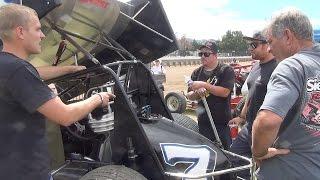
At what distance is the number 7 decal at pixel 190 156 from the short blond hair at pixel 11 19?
159 centimetres

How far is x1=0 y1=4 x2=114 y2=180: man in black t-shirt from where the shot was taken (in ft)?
7.93

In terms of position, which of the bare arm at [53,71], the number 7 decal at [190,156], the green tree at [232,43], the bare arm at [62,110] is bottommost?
the green tree at [232,43]

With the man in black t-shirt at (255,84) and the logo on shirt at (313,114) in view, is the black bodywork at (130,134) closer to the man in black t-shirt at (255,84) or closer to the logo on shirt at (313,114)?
the man in black t-shirt at (255,84)

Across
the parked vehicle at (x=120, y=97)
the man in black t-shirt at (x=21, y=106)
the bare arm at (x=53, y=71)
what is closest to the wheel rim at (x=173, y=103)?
the parked vehicle at (x=120, y=97)

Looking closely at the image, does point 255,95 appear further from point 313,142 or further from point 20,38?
point 20,38

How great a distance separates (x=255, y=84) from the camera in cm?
447

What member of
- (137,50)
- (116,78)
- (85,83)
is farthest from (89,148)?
(137,50)

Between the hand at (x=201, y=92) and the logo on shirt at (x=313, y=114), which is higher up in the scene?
the logo on shirt at (x=313, y=114)

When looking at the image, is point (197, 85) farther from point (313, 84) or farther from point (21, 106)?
point (21, 106)

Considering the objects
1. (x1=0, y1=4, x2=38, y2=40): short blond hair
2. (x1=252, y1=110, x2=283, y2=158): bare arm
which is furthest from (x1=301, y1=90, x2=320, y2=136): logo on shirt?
(x1=0, y1=4, x2=38, y2=40): short blond hair

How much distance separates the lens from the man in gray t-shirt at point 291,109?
2.43m

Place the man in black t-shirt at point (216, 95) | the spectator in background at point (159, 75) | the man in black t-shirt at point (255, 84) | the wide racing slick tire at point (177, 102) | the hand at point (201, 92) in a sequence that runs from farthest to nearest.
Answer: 1. the spectator in background at point (159, 75)
2. the wide racing slick tire at point (177, 102)
3. the man in black t-shirt at point (216, 95)
4. the hand at point (201, 92)
5. the man in black t-shirt at point (255, 84)

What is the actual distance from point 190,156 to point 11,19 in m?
1.86

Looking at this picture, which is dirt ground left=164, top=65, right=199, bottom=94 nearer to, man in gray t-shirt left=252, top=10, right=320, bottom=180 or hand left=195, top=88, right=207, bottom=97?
hand left=195, top=88, right=207, bottom=97
